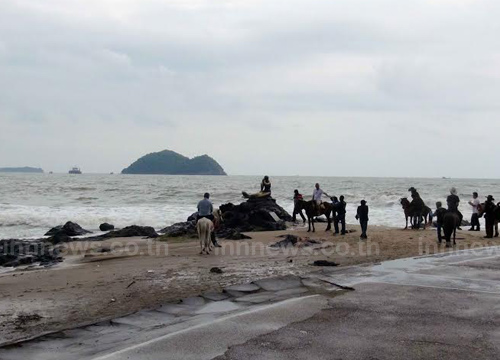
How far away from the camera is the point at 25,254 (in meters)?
17.0

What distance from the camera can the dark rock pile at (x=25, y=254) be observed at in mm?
16016

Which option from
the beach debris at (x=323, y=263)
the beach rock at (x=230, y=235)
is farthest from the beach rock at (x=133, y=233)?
the beach debris at (x=323, y=263)

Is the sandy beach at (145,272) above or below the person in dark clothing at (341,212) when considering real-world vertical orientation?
below

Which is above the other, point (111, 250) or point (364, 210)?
point (364, 210)

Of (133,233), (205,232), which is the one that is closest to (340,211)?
(205,232)

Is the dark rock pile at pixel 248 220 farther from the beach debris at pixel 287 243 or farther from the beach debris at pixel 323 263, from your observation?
the beach debris at pixel 323 263

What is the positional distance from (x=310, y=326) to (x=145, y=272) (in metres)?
6.21

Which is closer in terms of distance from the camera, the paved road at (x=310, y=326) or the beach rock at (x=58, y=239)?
the paved road at (x=310, y=326)

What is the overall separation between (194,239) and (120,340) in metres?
14.6

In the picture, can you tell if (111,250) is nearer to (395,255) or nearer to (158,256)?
(158,256)

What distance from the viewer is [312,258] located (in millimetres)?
13953

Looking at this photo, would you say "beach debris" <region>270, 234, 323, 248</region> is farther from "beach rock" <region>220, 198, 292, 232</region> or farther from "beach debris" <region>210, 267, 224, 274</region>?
"beach rock" <region>220, 198, 292, 232</region>

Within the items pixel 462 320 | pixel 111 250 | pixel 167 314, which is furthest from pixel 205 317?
pixel 111 250

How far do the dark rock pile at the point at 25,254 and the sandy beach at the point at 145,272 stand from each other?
576 millimetres
